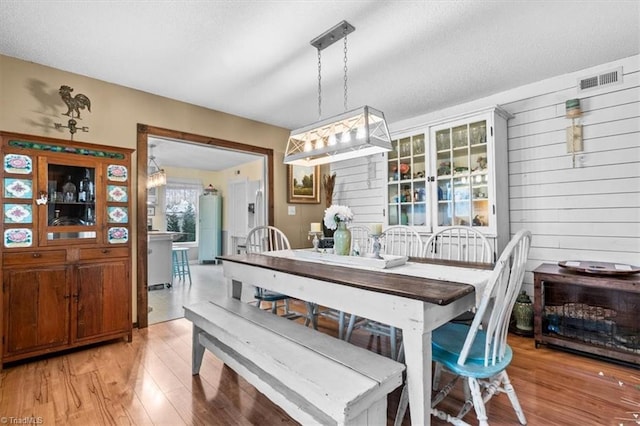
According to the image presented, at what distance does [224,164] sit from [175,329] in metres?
4.47

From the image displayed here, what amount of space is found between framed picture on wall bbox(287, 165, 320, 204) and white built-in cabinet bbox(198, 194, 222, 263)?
3549mm

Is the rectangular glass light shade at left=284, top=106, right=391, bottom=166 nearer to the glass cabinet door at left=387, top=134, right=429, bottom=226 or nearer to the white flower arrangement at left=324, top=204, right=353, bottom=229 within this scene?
the white flower arrangement at left=324, top=204, right=353, bottom=229

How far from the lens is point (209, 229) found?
7.43 metres

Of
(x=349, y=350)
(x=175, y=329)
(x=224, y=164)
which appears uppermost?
(x=224, y=164)

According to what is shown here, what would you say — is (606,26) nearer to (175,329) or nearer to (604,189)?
(604,189)

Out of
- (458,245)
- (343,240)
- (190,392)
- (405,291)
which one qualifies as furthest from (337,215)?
(190,392)

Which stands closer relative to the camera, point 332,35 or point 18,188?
point 332,35

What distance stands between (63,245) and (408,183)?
135 inches

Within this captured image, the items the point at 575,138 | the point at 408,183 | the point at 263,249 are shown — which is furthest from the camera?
the point at 408,183

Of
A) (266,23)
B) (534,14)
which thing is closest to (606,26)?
(534,14)

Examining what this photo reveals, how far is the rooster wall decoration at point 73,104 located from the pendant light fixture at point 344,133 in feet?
6.37

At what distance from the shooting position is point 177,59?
8.36ft

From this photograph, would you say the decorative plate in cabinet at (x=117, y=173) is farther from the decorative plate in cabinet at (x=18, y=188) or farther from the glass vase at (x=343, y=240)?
the glass vase at (x=343, y=240)

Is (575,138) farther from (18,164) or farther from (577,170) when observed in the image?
(18,164)
